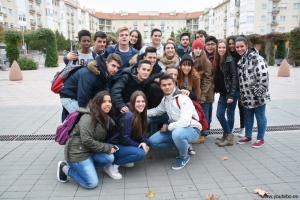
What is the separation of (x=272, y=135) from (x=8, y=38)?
77.2 feet

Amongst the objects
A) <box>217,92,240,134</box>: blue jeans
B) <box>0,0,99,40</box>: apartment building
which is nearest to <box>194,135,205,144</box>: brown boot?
<box>217,92,240,134</box>: blue jeans

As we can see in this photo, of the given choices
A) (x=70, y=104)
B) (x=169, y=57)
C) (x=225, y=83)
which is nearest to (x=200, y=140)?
(x=225, y=83)

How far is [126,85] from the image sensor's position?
4.05 metres

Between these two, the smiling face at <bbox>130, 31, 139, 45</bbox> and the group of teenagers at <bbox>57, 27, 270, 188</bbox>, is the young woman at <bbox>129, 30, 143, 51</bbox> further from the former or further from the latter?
the group of teenagers at <bbox>57, 27, 270, 188</bbox>

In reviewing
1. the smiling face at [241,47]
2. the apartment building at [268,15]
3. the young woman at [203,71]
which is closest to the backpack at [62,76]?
the young woman at [203,71]

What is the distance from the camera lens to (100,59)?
3799 millimetres

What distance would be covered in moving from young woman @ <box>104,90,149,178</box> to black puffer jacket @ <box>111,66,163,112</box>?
0.28m

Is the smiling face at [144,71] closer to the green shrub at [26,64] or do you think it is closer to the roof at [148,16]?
the green shrub at [26,64]

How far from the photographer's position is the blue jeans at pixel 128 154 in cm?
358

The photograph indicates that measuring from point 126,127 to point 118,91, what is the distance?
0.62 metres

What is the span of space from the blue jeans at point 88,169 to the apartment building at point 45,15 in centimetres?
3737

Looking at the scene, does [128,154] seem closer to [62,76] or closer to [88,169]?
[88,169]

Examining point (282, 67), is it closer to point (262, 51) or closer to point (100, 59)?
point (262, 51)

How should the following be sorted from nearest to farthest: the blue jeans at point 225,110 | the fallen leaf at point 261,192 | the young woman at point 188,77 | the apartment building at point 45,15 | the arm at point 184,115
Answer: the fallen leaf at point 261,192
the arm at point 184,115
the young woman at point 188,77
the blue jeans at point 225,110
the apartment building at point 45,15
